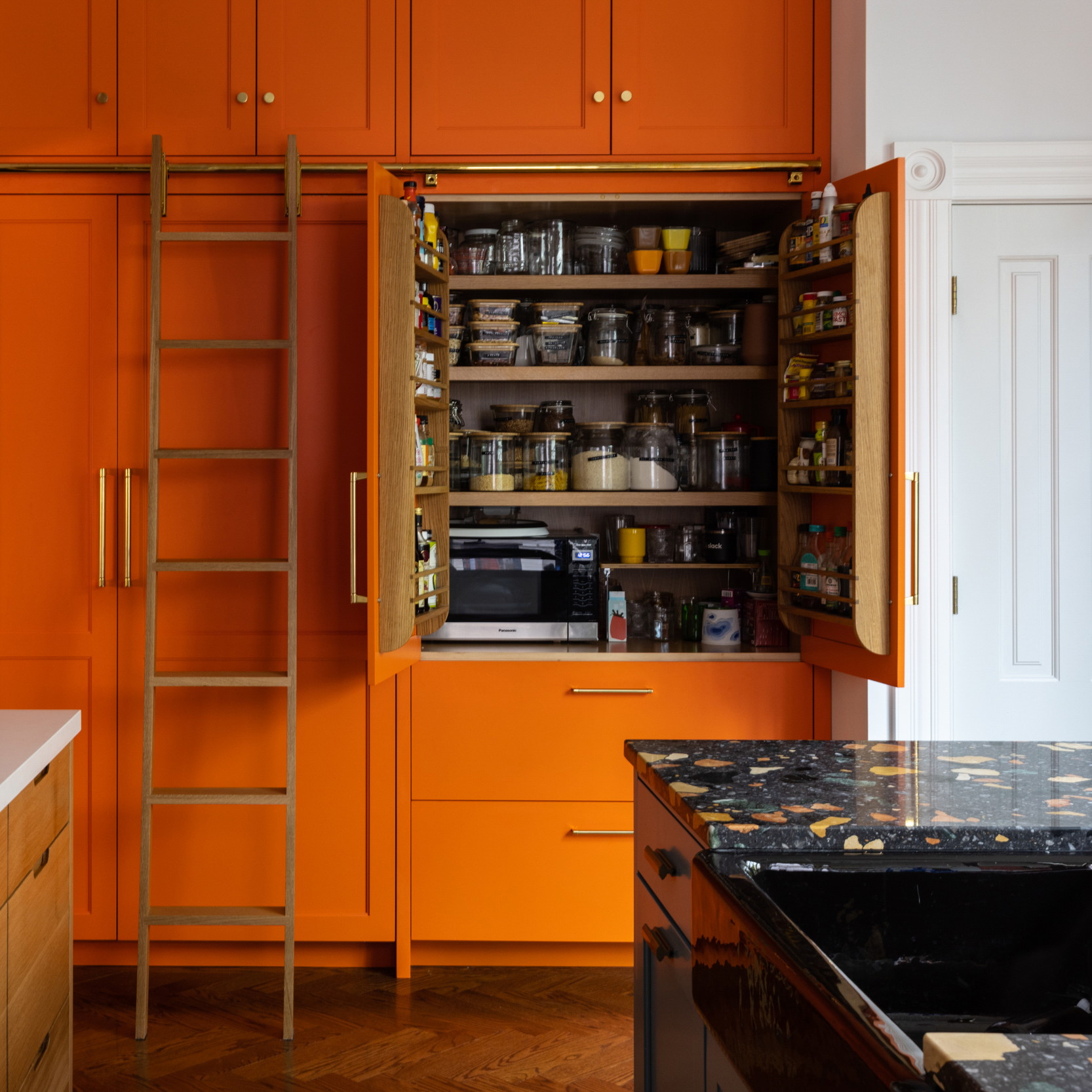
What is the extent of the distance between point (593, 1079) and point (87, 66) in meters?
2.94

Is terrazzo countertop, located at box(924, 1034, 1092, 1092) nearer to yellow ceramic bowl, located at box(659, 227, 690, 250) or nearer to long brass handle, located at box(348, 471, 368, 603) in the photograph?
long brass handle, located at box(348, 471, 368, 603)

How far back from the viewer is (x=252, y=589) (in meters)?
2.71

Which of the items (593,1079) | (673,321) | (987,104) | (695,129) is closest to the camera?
(593,1079)

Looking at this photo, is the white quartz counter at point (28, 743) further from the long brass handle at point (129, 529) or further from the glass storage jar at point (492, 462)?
the glass storage jar at point (492, 462)

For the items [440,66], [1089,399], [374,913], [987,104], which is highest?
[440,66]

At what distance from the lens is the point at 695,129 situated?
2.71 metres

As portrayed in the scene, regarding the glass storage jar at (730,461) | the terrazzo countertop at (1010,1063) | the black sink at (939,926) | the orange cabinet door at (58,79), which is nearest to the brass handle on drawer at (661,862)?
the black sink at (939,926)

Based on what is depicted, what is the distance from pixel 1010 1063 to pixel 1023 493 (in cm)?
235

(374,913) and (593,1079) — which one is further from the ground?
(374,913)

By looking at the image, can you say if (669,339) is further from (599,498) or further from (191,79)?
(191,79)

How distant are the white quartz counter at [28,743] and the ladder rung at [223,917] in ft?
2.77

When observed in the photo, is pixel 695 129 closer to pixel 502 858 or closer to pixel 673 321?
pixel 673 321

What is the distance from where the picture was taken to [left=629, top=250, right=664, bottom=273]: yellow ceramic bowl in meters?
2.82

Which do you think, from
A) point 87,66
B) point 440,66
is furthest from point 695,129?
point 87,66
